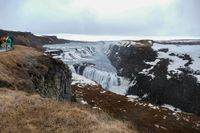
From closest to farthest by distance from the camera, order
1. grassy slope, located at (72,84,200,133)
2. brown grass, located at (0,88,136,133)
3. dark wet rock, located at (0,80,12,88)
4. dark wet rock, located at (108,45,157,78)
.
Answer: brown grass, located at (0,88,136,133)
dark wet rock, located at (0,80,12,88)
grassy slope, located at (72,84,200,133)
dark wet rock, located at (108,45,157,78)

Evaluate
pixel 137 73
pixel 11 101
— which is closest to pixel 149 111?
pixel 137 73

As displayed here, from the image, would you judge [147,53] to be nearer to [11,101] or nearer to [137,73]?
[137,73]

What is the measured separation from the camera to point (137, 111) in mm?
76688

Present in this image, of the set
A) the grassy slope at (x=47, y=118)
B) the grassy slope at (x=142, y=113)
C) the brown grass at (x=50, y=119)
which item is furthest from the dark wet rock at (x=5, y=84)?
the grassy slope at (x=142, y=113)

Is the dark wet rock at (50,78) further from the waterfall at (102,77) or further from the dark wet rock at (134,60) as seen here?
the dark wet rock at (134,60)

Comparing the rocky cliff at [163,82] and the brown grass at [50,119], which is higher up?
the brown grass at [50,119]

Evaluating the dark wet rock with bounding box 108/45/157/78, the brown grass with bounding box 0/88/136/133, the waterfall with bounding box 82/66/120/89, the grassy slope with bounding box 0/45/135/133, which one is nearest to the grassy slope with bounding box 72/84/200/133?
the waterfall with bounding box 82/66/120/89

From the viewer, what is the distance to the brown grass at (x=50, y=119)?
58.4 ft

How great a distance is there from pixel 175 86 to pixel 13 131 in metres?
89.2

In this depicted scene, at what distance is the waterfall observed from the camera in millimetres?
116875

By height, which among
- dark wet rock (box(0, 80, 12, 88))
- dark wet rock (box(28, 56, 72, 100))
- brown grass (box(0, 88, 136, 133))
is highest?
brown grass (box(0, 88, 136, 133))

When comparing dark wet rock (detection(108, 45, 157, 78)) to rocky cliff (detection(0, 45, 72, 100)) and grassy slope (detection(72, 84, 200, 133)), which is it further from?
rocky cliff (detection(0, 45, 72, 100))

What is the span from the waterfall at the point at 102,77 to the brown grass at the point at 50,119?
9473cm

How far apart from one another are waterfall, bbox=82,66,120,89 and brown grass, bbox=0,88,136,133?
94.7m
